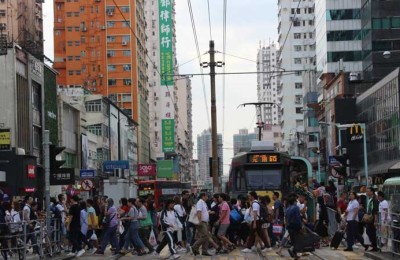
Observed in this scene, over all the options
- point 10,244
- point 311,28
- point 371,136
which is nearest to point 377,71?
point 371,136

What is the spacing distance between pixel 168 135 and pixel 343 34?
183ft

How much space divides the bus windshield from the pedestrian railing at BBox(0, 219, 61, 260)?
30.8 ft

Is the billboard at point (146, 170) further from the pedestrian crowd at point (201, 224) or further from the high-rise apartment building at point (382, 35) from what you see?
the pedestrian crowd at point (201, 224)

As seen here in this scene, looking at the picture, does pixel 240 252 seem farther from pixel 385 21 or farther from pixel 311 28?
pixel 311 28

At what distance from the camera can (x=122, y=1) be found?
4564 inches

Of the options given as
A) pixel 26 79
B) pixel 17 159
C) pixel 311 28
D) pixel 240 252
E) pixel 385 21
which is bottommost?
pixel 240 252

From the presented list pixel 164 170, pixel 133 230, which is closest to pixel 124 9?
pixel 164 170

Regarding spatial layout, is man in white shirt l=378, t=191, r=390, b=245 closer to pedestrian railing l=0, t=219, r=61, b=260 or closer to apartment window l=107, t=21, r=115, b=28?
pedestrian railing l=0, t=219, r=61, b=260

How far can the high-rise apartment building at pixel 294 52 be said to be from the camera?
134125 mm

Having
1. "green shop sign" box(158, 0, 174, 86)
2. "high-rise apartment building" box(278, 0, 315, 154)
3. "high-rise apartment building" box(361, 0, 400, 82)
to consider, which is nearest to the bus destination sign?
"high-rise apartment building" box(361, 0, 400, 82)

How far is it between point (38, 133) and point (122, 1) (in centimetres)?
6696

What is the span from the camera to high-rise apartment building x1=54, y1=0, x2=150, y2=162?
116 meters

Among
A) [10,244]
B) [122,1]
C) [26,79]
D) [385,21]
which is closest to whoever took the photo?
[10,244]

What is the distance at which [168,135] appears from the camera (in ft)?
460
